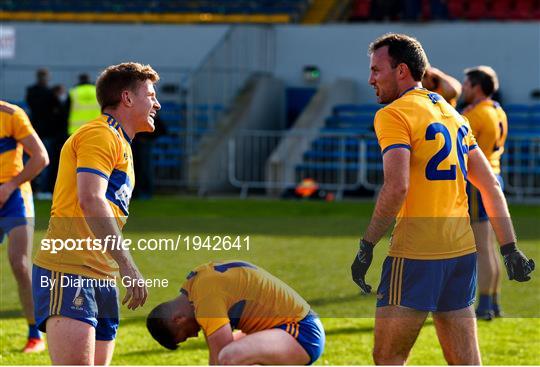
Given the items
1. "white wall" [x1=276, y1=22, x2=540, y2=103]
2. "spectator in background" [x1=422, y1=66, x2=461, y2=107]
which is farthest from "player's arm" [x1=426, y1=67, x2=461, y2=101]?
"white wall" [x1=276, y1=22, x2=540, y2=103]

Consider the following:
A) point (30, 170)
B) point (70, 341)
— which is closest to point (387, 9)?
point (30, 170)

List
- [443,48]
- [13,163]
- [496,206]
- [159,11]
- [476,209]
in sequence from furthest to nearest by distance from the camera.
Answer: [159,11]
[443,48]
[476,209]
[13,163]
[496,206]

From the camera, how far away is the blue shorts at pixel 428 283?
5406 millimetres

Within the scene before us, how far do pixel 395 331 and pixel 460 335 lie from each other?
331 millimetres

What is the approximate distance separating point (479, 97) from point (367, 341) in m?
2.16

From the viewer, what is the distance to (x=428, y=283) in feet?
17.7

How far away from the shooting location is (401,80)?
5.42 m

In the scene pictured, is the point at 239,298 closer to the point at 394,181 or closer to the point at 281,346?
the point at 281,346

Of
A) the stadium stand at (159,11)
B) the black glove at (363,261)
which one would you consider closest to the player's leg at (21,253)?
the black glove at (363,261)

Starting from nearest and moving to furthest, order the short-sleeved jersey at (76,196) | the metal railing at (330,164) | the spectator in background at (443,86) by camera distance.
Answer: the short-sleeved jersey at (76,196)
the spectator in background at (443,86)
the metal railing at (330,164)

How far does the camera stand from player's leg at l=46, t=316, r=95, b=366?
520 cm

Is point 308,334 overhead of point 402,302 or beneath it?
beneath

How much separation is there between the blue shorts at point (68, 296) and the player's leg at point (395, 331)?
1255mm

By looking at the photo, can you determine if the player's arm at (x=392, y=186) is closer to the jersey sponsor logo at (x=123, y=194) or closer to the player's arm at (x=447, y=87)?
the jersey sponsor logo at (x=123, y=194)
